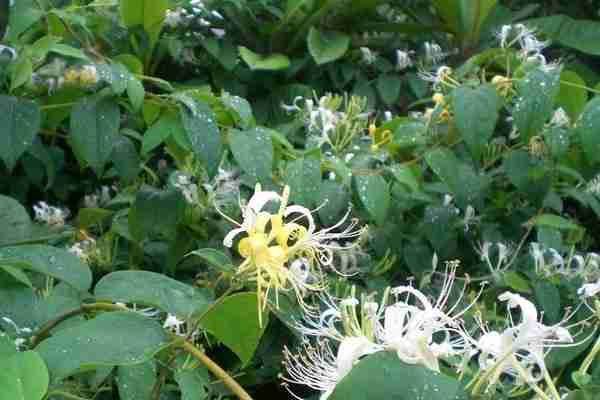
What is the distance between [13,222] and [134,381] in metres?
0.43

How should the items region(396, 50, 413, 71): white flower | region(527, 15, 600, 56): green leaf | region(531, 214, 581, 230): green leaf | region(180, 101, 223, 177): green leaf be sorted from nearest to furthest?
region(180, 101, 223, 177): green leaf → region(531, 214, 581, 230): green leaf → region(396, 50, 413, 71): white flower → region(527, 15, 600, 56): green leaf

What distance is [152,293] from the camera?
0.77m

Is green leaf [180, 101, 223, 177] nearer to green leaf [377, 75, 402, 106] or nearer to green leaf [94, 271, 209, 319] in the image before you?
green leaf [94, 271, 209, 319]

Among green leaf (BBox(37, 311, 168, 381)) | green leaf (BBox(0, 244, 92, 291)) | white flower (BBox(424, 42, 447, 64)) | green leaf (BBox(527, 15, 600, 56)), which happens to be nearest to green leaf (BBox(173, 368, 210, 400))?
green leaf (BBox(0, 244, 92, 291))

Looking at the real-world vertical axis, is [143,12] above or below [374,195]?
above

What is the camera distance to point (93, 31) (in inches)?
66.7

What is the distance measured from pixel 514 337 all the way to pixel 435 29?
1.82 m

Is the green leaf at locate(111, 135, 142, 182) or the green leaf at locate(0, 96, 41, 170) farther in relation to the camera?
the green leaf at locate(111, 135, 142, 182)

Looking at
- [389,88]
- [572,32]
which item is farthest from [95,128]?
[572,32]

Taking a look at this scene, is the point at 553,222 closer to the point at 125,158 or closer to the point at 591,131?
the point at 591,131

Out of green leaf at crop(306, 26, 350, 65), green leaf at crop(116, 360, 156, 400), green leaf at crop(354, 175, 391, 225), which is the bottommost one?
green leaf at crop(306, 26, 350, 65)

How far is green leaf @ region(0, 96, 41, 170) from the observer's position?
46.8 inches

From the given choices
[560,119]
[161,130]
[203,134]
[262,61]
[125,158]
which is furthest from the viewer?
[262,61]

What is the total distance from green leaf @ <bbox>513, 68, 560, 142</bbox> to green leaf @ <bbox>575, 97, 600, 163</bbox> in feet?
0.19
